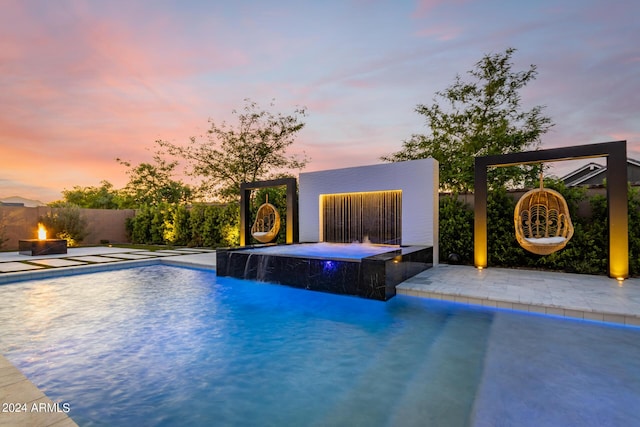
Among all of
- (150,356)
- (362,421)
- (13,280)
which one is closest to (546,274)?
(362,421)

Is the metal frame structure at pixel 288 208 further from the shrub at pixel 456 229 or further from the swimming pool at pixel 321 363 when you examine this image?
the swimming pool at pixel 321 363

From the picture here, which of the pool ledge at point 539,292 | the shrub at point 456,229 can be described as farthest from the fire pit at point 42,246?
the shrub at point 456,229

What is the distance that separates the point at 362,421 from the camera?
1.97 metres

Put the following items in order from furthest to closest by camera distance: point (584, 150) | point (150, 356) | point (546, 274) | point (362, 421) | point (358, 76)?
point (358, 76) < point (546, 274) < point (584, 150) < point (150, 356) < point (362, 421)

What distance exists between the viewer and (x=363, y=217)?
8594mm

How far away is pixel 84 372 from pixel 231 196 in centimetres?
1306

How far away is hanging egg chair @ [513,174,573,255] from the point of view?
18.4 feet

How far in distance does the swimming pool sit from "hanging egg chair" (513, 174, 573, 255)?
235 centimetres

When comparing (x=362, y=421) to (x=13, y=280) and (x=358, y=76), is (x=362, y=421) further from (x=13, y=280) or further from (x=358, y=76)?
(x=358, y=76)

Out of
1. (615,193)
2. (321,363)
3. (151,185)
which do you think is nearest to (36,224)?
(151,185)

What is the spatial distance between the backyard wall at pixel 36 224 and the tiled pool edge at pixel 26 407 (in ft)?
47.2

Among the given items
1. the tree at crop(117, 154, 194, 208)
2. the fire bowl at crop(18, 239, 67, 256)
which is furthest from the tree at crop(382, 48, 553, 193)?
the tree at crop(117, 154, 194, 208)

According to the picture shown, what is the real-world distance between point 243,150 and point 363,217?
884 centimetres

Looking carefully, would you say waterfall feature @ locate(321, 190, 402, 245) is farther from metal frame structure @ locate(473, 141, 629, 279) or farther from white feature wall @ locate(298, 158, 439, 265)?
metal frame structure @ locate(473, 141, 629, 279)
